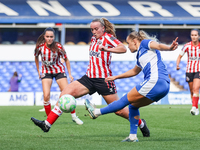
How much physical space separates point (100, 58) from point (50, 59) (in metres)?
2.46

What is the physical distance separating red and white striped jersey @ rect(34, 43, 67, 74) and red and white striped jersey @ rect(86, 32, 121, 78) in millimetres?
2294

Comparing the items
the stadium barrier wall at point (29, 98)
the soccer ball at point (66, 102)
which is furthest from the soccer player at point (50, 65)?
the stadium barrier wall at point (29, 98)

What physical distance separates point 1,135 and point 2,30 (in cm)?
1919

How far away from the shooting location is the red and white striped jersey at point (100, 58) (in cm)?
624

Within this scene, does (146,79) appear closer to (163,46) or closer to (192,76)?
(163,46)

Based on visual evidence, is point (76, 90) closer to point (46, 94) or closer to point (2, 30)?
point (46, 94)

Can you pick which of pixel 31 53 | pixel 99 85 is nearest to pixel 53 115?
pixel 99 85

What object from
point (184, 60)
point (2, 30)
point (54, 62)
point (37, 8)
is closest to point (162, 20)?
point (184, 60)

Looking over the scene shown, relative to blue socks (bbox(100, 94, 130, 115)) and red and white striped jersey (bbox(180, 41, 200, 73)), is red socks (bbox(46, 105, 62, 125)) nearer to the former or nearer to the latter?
blue socks (bbox(100, 94, 130, 115))

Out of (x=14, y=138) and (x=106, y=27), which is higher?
(x=106, y=27)

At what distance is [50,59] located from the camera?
333 inches

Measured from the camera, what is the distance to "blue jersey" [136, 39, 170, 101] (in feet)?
16.9

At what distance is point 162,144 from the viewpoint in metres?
5.20

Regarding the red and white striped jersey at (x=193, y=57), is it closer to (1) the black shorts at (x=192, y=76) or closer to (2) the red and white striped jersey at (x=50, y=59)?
(1) the black shorts at (x=192, y=76)
